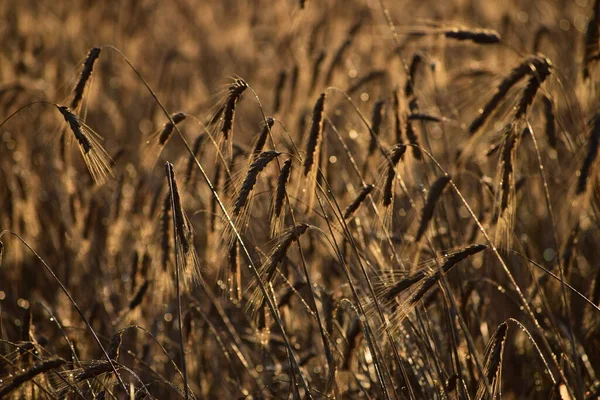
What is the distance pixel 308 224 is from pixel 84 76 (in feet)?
3.36

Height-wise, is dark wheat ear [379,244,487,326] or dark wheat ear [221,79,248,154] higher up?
dark wheat ear [221,79,248,154]

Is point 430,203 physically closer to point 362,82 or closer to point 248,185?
point 248,185

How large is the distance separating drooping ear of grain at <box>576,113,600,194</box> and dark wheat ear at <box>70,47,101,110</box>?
5.83 ft

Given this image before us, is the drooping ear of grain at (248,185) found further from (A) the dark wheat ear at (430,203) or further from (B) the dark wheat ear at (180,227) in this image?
(A) the dark wheat ear at (430,203)

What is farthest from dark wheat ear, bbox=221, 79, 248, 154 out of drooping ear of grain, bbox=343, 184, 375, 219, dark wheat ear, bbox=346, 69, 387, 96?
dark wheat ear, bbox=346, 69, 387, 96

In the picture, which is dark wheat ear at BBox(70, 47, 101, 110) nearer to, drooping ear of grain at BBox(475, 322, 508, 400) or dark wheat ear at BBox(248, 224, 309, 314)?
dark wheat ear at BBox(248, 224, 309, 314)

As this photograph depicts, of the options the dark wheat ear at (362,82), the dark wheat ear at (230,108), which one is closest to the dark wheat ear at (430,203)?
the dark wheat ear at (230,108)

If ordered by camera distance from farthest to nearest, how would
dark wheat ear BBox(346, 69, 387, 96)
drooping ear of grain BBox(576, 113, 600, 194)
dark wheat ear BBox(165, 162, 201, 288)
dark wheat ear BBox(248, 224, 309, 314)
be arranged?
dark wheat ear BBox(346, 69, 387, 96)
dark wheat ear BBox(248, 224, 309, 314)
dark wheat ear BBox(165, 162, 201, 288)
drooping ear of grain BBox(576, 113, 600, 194)

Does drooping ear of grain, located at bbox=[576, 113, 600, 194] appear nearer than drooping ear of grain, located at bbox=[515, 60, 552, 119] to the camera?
Yes

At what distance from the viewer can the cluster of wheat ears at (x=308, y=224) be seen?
90.8 inches

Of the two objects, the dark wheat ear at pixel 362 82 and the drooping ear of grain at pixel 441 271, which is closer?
the drooping ear of grain at pixel 441 271

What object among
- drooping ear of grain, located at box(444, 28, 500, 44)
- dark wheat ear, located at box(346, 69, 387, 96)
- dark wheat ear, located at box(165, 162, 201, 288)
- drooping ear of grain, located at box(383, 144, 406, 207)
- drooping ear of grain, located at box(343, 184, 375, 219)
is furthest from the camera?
dark wheat ear, located at box(346, 69, 387, 96)

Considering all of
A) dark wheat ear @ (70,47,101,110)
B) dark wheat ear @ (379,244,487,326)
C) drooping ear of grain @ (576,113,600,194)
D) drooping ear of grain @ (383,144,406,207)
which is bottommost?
dark wheat ear @ (379,244,487,326)

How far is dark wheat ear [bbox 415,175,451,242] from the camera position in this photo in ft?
8.02
